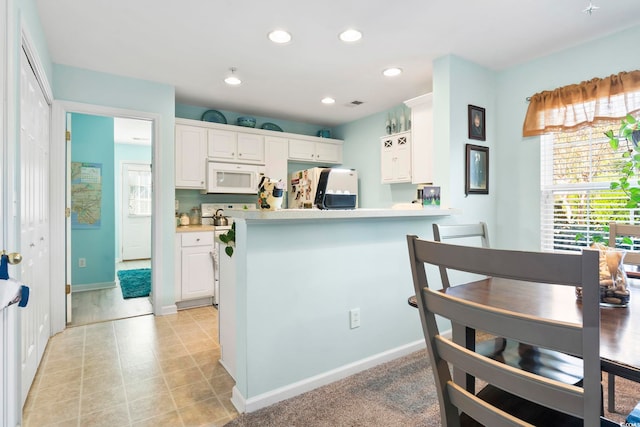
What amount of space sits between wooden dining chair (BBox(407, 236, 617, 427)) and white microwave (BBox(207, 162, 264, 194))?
12.0 feet

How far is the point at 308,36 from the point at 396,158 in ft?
6.41

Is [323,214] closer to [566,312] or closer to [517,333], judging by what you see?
[566,312]

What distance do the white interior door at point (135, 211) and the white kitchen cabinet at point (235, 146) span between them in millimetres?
3768

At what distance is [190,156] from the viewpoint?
405 cm

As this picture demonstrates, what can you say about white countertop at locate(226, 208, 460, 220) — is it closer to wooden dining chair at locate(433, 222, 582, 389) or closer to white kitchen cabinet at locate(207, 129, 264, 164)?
wooden dining chair at locate(433, 222, 582, 389)

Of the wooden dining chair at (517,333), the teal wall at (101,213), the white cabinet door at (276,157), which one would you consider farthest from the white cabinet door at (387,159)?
the teal wall at (101,213)

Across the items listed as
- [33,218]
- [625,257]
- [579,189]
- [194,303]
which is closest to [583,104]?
[579,189]

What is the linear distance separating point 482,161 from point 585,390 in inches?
111

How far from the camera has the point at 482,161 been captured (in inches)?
123

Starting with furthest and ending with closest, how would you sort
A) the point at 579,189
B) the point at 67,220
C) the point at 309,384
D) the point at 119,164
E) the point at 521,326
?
the point at 119,164, the point at 67,220, the point at 579,189, the point at 309,384, the point at 521,326

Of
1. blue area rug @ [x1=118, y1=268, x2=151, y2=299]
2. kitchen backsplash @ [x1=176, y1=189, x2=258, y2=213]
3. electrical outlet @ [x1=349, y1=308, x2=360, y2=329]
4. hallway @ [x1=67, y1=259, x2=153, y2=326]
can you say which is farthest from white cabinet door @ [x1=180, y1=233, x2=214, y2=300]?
electrical outlet @ [x1=349, y1=308, x2=360, y2=329]

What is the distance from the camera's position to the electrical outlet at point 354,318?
2.22 m

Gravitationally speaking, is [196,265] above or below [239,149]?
below

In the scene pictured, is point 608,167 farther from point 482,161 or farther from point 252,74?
point 252,74
